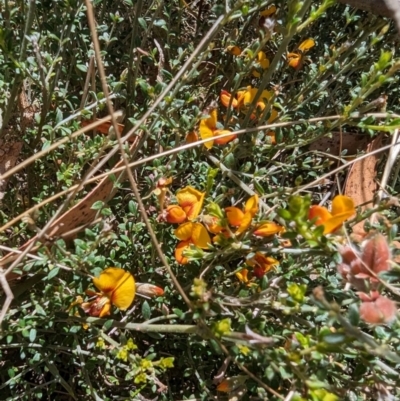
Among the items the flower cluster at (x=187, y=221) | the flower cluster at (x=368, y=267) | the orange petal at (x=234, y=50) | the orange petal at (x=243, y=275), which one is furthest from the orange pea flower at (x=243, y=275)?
the orange petal at (x=234, y=50)

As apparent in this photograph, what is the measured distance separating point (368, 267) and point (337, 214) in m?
0.13

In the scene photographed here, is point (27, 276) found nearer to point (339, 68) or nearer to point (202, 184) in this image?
point (202, 184)

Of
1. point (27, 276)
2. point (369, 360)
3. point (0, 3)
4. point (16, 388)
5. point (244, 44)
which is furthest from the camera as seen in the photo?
point (244, 44)

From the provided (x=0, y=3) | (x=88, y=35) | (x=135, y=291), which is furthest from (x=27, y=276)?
(x=0, y=3)

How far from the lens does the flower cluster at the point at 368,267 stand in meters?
0.85

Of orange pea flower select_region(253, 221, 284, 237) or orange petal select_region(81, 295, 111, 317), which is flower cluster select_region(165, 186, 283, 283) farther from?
orange petal select_region(81, 295, 111, 317)

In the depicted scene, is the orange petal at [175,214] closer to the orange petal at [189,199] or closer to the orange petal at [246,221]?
the orange petal at [189,199]

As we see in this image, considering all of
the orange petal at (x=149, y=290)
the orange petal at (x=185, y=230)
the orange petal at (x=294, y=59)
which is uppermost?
the orange petal at (x=294, y=59)

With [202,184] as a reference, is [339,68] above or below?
above

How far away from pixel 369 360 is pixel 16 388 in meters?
0.89

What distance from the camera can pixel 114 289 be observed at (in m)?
1.10

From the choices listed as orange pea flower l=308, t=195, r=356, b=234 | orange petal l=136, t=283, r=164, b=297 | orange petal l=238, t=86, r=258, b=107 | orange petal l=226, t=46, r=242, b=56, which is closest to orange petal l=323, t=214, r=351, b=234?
orange pea flower l=308, t=195, r=356, b=234

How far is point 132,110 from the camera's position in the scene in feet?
4.71

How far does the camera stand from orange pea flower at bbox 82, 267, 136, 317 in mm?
1085
